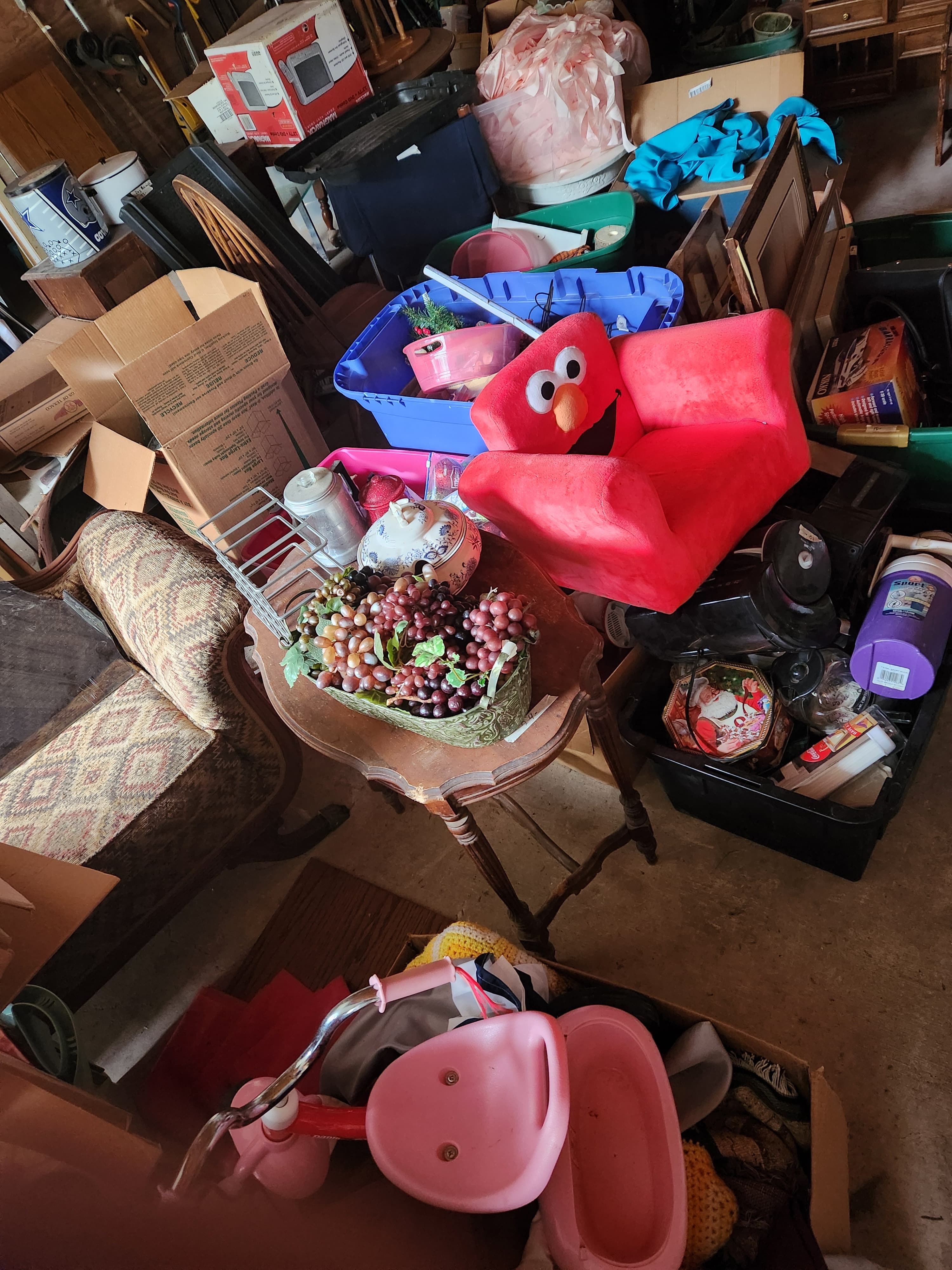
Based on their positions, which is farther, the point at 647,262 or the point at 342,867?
the point at 647,262

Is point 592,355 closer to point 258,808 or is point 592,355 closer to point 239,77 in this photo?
point 258,808

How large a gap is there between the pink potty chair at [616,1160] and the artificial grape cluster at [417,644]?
1.54ft

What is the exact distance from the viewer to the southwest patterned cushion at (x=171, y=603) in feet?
5.24

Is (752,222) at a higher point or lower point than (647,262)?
higher

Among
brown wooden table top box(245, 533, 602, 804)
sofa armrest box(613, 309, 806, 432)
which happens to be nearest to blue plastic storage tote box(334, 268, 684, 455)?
sofa armrest box(613, 309, 806, 432)

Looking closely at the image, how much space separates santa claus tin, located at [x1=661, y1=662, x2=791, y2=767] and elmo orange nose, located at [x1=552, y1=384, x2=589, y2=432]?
552mm

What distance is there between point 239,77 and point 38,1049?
2853mm

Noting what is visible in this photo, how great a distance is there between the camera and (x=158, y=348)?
166 cm

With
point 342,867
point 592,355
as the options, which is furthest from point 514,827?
point 592,355

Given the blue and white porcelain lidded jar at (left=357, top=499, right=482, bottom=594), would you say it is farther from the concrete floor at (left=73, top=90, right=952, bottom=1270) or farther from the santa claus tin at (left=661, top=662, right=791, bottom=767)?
the concrete floor at (left=73, top=90, right=952, bottom=1270)

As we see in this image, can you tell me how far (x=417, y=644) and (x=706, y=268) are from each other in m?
1.39

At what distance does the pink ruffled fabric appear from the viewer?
8.20 feet

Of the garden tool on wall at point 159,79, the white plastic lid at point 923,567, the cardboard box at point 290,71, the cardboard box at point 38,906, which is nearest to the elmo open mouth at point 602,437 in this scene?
the white plastic lid at point 923,567

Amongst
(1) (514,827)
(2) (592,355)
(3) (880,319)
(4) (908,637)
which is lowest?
(1) (514,827)
